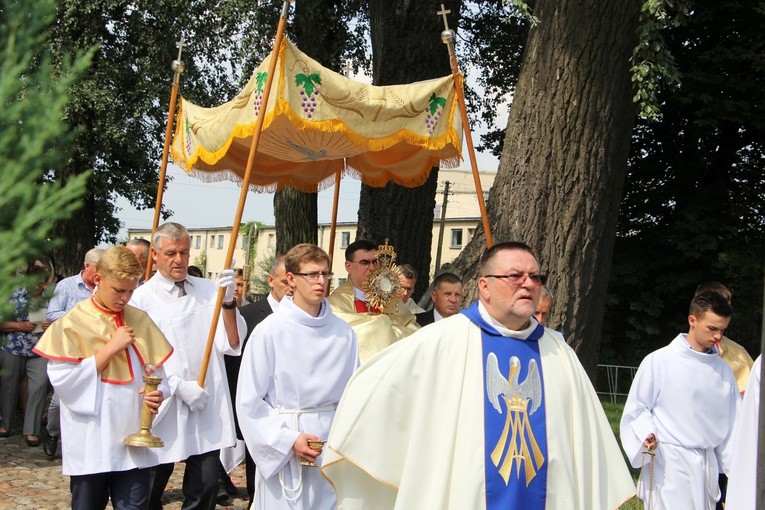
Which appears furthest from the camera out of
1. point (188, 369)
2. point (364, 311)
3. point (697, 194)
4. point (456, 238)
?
point (456, 238)

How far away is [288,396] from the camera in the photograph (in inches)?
210

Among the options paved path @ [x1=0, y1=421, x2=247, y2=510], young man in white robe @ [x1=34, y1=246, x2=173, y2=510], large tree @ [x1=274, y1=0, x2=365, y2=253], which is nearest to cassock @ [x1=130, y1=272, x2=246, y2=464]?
young man in white robe @ [x1=34, y1=246, x2=173, y2=510]

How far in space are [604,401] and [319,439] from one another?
42.5ft

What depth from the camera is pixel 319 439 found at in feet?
17.1

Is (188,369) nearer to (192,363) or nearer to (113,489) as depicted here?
(192,363)

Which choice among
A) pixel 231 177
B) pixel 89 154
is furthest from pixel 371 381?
pixel 89 154

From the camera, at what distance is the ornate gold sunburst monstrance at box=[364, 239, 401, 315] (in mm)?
7492

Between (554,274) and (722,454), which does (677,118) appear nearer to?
(554,274)

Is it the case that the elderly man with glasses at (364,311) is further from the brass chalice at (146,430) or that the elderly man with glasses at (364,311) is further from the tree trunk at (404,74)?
the tree trunk at (404,74)

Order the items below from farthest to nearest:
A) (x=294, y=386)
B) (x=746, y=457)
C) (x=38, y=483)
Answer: (x=38, y=483), (x=294, y=386), (x=746, y=457)

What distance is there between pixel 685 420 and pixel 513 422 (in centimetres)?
291

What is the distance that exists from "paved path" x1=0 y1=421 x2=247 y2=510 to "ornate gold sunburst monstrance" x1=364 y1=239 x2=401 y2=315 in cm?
199

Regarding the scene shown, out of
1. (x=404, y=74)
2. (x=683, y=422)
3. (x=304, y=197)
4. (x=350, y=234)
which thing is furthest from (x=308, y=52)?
(x=350, y=234)

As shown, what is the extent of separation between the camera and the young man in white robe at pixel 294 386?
526cm
